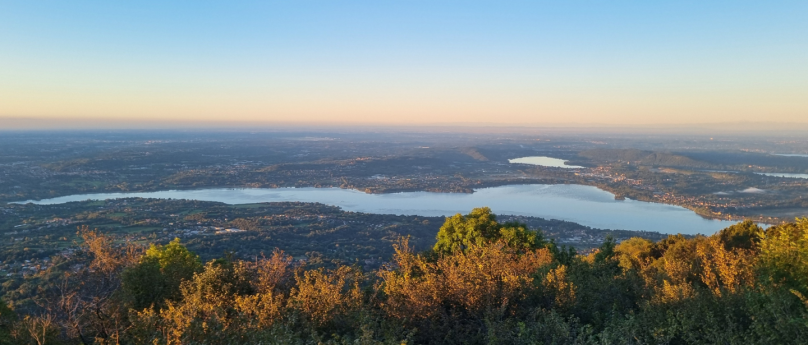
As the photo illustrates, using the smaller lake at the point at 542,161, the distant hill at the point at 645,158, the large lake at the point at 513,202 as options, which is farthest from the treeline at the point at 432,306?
the distant hill at the point at 645,158

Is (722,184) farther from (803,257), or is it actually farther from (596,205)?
(803,257)

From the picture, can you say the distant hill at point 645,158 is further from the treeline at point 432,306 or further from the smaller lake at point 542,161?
the treeline at point 432,306

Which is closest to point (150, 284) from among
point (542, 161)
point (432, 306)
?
point (432, 306)

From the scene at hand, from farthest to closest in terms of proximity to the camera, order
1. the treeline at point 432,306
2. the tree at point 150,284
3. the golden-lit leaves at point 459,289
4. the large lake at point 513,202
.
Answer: the large lake at point 513,202 → the tree at point 150,284 → the golden-lit leaves at point 459,289 → the treeline at point 432,306

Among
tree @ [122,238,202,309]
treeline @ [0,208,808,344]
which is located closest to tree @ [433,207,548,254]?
treeline @ [0,208,808,344]

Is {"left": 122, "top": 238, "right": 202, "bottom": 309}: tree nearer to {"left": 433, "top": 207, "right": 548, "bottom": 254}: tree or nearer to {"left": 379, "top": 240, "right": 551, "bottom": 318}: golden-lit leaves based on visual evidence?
{"left": 379, "top": 240, "right": 551, "bottom": 318}: golden-lit leaves

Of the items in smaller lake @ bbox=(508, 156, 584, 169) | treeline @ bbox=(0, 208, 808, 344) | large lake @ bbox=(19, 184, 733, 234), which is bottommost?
large lake @ bbox=(19, 184, 733, 234)

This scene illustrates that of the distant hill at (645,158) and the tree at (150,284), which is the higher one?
the tree at (150,284)
